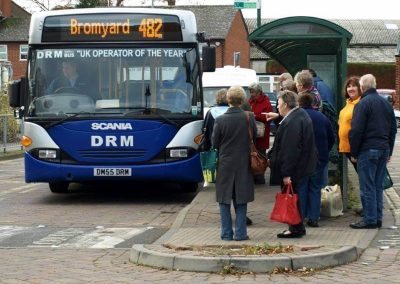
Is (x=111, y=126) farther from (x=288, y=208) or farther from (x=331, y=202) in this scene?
(x=288, y=208)

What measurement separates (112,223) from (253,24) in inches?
3440

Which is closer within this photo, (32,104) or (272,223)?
(272,223)

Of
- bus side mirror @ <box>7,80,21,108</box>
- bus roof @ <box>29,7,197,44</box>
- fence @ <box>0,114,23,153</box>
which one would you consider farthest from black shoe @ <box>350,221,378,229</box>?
fence @ <box>0,114,23,153</box>

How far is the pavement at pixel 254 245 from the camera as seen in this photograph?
8.30 meters

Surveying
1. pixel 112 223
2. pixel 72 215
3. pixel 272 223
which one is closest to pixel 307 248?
pixel 272 223

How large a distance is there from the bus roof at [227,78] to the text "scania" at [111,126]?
36.0 feet

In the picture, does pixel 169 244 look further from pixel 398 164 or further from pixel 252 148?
pixel 398 164

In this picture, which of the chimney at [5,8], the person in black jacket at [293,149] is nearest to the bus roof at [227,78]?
the person in black jacket at [293,149]

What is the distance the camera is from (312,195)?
10.5m

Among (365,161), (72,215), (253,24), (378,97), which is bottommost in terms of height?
(72,215)

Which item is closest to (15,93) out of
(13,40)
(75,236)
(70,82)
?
(70,82)

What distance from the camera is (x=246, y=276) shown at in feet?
26.8

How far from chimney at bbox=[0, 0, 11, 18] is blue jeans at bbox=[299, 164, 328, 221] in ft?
204

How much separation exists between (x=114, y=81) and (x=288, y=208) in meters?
5.54
